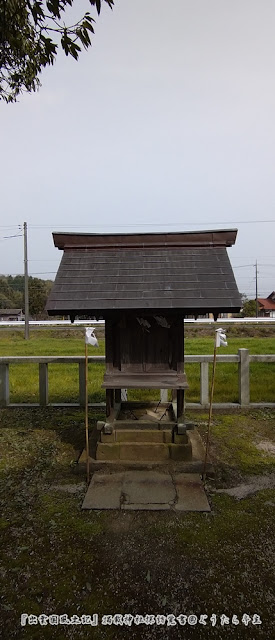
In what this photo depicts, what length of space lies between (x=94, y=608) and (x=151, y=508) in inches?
58.6

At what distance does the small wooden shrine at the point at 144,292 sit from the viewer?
187 inches

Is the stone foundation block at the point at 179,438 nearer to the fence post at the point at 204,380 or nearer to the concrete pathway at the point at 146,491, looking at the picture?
the concrete pathway at the point at 146,491

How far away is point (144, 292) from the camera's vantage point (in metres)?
4.89

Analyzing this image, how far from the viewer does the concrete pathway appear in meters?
4.25

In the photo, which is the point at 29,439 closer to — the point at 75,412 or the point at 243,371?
the point at 75,412

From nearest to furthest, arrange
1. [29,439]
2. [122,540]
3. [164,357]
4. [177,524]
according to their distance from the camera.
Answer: [122,540] → [177,524] → [164,357] → [29,439]

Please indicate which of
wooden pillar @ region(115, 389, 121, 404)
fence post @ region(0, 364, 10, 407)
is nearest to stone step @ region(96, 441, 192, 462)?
wooden pillar @ region(115, 389, 121, 404)

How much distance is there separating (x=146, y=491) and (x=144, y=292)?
275 centimetres

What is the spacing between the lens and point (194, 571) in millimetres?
3195

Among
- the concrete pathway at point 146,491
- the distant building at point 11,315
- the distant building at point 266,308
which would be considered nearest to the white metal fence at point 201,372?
the concrete pathway at point 146,491

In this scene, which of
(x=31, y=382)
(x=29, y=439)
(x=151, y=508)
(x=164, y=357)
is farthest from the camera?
(x=31, y=382)

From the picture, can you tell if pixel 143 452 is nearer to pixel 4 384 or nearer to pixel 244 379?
pixel 244 379

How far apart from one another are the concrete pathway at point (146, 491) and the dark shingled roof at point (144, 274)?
2423 mm

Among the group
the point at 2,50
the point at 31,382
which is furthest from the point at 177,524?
the point at 31,382
